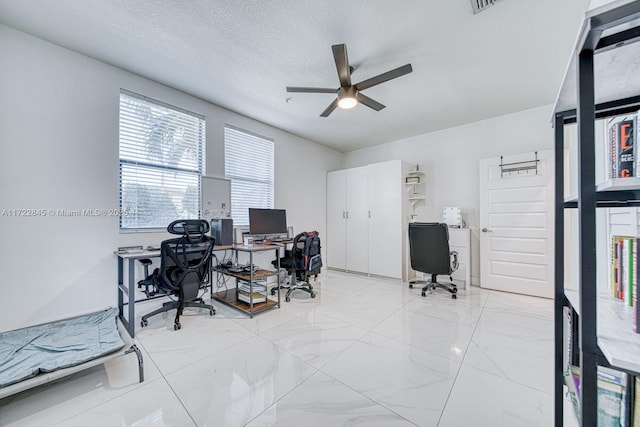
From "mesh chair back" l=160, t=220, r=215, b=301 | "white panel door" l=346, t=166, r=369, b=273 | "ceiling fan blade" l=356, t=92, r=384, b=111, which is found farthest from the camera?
"white panel door" l=346, t=166, r=369, b=273

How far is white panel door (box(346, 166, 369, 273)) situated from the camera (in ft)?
15.7

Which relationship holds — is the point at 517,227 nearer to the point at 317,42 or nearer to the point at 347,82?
the point at 347,82

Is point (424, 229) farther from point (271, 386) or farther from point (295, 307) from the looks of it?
point (271, 386)

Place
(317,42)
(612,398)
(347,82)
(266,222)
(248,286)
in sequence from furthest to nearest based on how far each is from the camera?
(266,222), (248,286), (347,82), (317,42), (612,398)

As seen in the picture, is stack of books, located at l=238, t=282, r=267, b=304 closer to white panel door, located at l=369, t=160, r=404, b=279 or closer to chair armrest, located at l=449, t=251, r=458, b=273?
white panel door, located at l=369, t=160, r=404, b=279

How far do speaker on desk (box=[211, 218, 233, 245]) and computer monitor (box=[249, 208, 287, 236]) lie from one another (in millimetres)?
412

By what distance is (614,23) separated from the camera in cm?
57

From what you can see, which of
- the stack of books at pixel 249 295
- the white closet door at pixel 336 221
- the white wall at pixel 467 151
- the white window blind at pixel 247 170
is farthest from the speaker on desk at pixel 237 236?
the white wall at pixel 467 151

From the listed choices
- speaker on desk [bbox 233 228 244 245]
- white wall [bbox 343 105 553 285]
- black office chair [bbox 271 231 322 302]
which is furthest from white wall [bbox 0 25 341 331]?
white wall [bbox 343 105 553 285]

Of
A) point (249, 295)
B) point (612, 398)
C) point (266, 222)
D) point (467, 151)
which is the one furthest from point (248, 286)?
point (467, 151)

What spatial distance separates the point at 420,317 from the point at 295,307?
1.52m

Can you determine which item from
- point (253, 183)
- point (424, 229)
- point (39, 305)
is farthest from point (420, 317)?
point (39, 305)

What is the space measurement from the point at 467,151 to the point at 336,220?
2800 mm

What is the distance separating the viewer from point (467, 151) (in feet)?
13.7
